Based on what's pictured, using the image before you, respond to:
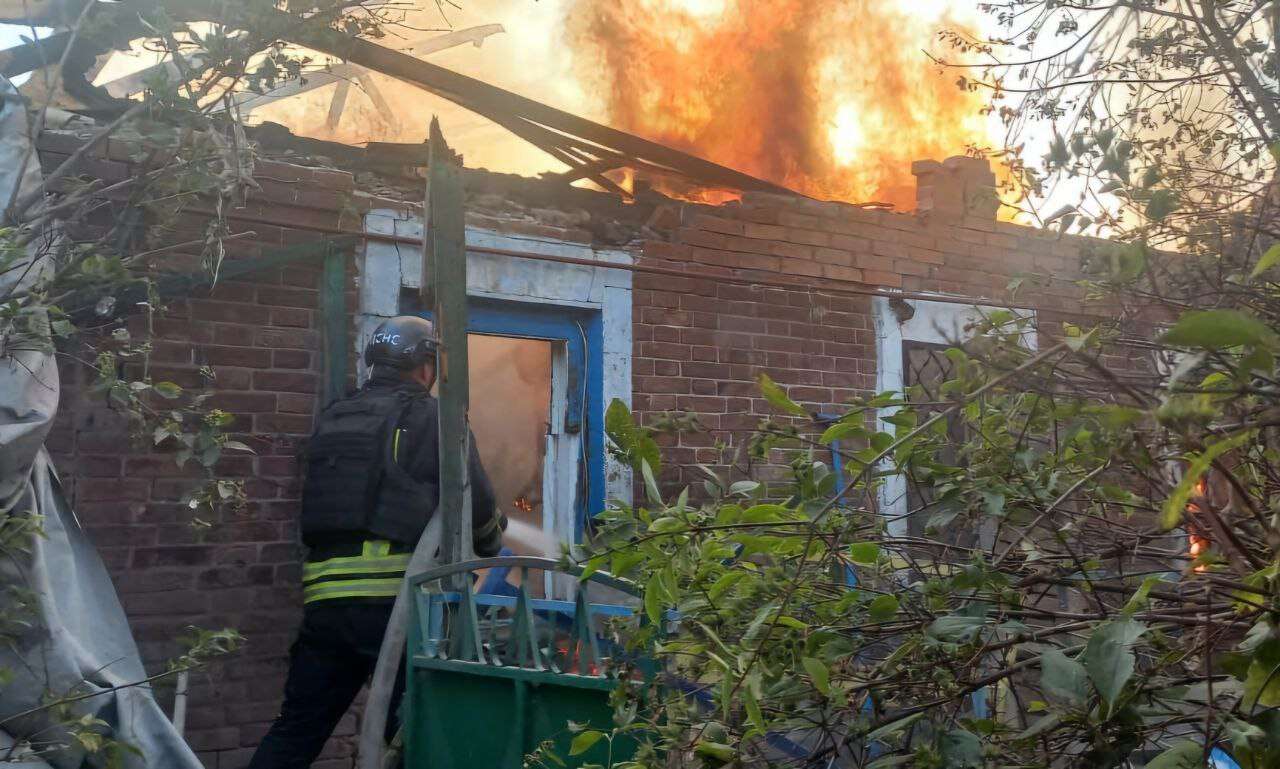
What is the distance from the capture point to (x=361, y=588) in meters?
4.34

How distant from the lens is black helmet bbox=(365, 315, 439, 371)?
15.3 feet

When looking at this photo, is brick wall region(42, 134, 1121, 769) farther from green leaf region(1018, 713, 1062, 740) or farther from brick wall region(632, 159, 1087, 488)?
green leaf region(1018, 713, 1062, 740)

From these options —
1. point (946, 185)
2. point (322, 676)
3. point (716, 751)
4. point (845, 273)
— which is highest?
point (946, 185)

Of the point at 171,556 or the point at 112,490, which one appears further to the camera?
the point at 171,556

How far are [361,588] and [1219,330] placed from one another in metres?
3.83

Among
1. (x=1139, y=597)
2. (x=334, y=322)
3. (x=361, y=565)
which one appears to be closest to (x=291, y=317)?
(x=334, y=322)

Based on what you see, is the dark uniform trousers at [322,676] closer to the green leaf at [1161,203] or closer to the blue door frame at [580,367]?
the blue door frame at [580,367]

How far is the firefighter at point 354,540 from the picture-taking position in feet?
14.2

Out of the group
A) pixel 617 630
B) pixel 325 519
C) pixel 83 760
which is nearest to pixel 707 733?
pixel 617 630

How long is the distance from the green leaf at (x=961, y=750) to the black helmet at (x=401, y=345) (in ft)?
11.5

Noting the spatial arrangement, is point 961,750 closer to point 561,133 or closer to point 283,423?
point 283,423

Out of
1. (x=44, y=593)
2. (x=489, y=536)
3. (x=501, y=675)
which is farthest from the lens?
(x=489, y=536)

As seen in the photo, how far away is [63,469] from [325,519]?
102 centimetres

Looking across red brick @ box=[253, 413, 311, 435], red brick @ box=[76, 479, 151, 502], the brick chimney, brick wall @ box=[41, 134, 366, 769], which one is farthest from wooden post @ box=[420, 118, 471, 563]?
the brick chimney
